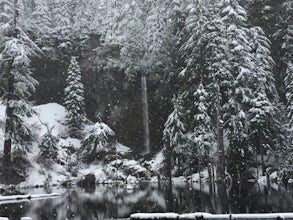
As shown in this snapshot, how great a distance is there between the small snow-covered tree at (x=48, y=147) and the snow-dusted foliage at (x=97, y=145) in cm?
440

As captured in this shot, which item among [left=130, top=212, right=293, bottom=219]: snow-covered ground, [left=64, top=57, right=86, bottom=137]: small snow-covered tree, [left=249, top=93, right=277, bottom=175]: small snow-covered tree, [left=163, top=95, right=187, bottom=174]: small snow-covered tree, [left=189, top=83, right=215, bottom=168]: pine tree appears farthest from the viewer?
[left=64, top=57, right=86, bottom=137]: small snow-covered tree

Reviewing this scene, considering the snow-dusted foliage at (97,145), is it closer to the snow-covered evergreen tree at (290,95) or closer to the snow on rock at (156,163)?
the snow on rock at (156,163)

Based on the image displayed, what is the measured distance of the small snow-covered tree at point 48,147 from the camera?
116 ft

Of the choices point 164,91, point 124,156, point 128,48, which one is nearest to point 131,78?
point 128,48

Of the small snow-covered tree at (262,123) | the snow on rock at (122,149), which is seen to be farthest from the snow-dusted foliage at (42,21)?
the small snow-covered tree at (262,123)

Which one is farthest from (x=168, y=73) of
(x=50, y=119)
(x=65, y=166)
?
(x=50, y=119)

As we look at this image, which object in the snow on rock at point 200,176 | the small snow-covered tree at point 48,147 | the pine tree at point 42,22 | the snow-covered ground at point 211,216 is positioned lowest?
the snow-covered ground at point 211,216

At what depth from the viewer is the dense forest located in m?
32.0

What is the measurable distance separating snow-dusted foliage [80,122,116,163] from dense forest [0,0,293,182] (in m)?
1.51

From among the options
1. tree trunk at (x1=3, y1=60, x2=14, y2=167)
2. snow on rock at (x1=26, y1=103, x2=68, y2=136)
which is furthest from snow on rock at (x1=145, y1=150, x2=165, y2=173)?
tree trunk at (x1=3, y1=60, x2=14, y2=167)

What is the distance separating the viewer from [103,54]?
155ft

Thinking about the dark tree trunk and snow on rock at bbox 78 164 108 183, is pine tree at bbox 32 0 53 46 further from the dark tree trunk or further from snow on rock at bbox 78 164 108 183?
snow on rock at bbox 78 164 108 183

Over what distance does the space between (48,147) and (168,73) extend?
1467cm

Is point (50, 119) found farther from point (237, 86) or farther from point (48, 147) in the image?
point (237, 86)
